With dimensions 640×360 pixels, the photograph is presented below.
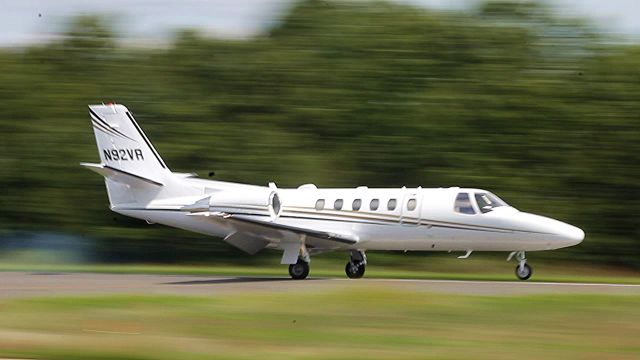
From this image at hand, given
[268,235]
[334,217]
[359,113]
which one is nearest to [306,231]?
[268,235]

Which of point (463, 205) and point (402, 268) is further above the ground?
point (402, 268)

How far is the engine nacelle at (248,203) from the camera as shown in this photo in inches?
1070

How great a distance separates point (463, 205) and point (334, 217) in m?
3.26

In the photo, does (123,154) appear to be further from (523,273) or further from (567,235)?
(567,235)

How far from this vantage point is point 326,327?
14742mm

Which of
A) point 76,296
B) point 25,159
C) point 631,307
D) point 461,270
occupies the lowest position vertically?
point 631,307

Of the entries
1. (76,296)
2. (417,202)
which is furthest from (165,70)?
(76,296)

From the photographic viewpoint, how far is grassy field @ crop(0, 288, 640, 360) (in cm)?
1268

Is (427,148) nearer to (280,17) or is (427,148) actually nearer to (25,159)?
(280,17)

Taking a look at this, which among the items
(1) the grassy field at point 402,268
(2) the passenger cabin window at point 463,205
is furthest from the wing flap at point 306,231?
(1) the grassy field at point 402,268

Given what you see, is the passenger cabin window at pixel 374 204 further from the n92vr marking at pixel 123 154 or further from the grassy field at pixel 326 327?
the grassy field at pixel 326 327

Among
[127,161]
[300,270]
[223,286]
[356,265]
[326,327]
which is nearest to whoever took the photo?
[326,327]

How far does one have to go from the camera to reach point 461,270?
33.3 m

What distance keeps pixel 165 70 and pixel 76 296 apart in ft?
69.4
